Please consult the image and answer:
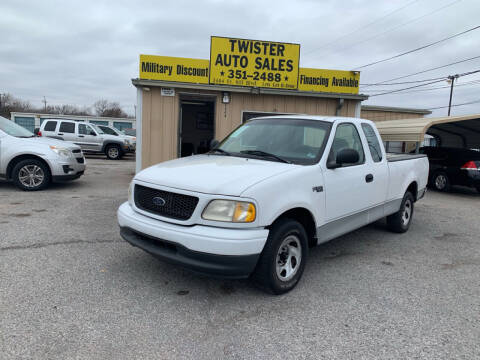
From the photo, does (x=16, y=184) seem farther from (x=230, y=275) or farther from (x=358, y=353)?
(x=358, y=353)

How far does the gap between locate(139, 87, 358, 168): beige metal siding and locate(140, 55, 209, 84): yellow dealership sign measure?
435mm

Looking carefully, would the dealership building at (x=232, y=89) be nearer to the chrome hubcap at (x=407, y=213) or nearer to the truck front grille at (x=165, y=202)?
the chrome hubcap at (x=407, y=213)

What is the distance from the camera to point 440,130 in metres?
15.4

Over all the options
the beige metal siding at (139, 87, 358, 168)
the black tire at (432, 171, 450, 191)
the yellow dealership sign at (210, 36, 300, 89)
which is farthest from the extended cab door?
the black tire at (432, 171, 450, 191)

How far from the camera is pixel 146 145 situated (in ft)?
30.8

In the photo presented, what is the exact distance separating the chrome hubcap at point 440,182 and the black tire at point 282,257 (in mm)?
10147

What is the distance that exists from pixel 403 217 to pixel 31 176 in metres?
7.97

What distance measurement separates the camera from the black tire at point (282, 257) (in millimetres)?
3158

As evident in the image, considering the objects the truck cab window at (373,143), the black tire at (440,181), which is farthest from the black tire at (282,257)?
the black tire at (440,181)

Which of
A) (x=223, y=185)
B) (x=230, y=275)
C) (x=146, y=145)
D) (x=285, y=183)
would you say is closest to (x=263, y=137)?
(x=285, y=183)

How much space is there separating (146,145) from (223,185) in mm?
6869

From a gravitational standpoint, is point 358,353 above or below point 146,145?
below

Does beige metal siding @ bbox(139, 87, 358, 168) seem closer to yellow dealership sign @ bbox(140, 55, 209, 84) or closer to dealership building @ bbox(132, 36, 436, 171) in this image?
dealership building @ bbox(132, 36, 436, 171)

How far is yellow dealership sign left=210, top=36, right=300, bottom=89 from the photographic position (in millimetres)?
9883
